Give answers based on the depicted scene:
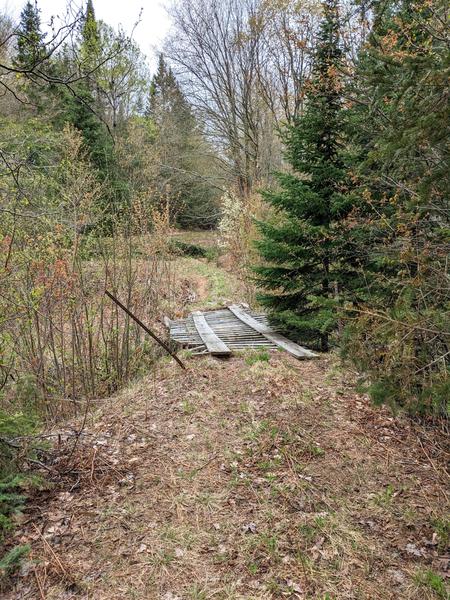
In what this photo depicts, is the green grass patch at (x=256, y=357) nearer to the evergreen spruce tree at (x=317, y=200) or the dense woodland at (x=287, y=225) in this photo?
the evergreen spruce tree at (x=317, y=200)

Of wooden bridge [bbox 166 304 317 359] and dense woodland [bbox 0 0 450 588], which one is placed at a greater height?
dense woodland [bbox 0 0 450 588]

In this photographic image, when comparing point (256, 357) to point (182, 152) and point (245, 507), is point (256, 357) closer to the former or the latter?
point (245, 507)

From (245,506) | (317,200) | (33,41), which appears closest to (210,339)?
(317,200)

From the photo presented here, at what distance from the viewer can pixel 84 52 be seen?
272 cm

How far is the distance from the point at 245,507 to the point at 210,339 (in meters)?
3.81

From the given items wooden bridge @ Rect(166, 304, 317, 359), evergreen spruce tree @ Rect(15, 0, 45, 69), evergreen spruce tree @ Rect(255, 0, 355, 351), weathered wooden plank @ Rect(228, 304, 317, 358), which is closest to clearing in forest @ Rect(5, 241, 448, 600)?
weathered wooden plank @ Rect(228, 304, 317, 358)

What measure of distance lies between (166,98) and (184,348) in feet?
66.4

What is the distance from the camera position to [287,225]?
605cm

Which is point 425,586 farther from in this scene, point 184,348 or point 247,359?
point 184,348

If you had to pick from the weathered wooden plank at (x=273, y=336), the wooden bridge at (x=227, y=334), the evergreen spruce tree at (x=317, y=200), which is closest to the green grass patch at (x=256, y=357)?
the wooden bridge at (x=227, y=334)

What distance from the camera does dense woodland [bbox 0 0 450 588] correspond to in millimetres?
2582

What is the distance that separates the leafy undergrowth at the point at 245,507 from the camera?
2.36 metres

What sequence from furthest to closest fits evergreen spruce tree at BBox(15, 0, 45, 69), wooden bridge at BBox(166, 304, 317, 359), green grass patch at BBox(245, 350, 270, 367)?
wooden bridge at BBox(166, 304, 317, 359) < green grass patch at BBox(245, 350, 270, 367) < evergreen spruce tree at BBox(15, 0, 45, 69)

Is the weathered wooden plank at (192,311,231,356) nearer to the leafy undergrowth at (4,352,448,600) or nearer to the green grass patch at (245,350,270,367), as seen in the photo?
the green grass patch at (245,350,270,367)
